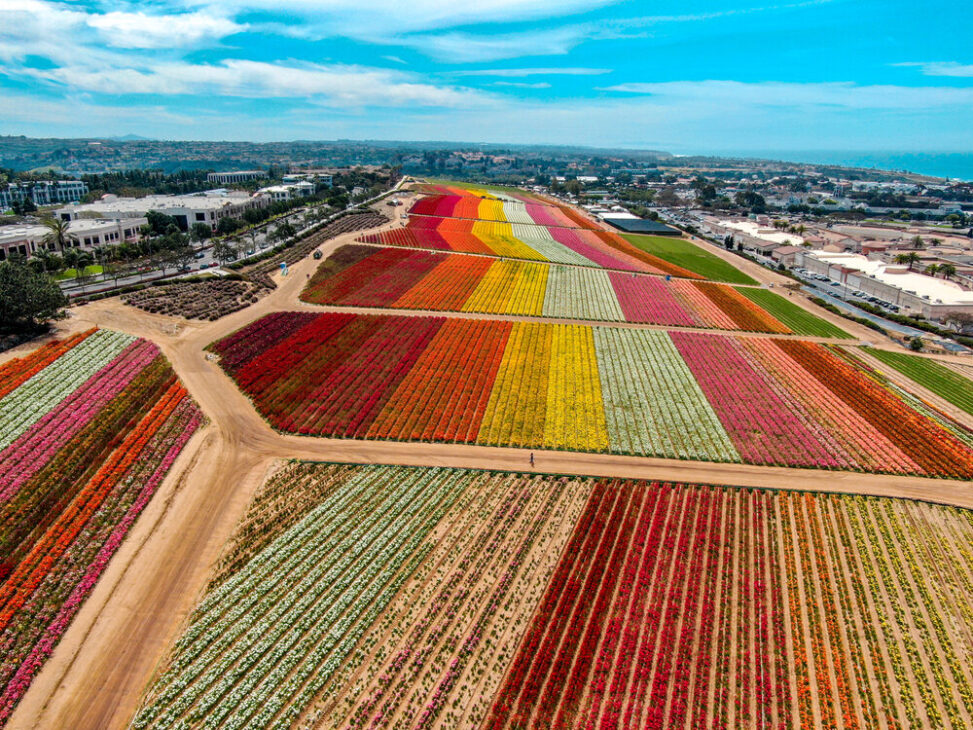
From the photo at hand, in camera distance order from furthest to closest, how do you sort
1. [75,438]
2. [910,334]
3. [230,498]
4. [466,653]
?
[910,334] < [75,438] < [230,498] < [466,653]

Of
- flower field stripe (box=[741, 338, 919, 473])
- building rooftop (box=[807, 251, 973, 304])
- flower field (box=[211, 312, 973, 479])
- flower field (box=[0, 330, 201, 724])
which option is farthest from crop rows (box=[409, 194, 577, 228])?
flower field (box=[0, 330, 201, 724])

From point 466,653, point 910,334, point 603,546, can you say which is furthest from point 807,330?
point 466,653

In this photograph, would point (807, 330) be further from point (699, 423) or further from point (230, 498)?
point (230, 498)

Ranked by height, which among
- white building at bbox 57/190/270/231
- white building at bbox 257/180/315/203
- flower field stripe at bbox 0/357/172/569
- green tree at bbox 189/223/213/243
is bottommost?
flower field stripe at bbox 0/357/172/569

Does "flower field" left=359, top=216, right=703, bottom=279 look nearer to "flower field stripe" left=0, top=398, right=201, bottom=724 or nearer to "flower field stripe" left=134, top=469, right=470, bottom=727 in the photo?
"flower field stripe" left=0, top=398, right=201, bottom=724

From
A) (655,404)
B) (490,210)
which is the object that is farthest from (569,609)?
(490,210)

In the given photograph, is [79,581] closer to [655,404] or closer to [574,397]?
[574,397]

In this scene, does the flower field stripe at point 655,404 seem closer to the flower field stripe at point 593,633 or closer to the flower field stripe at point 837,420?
the flower field stripe at point 593,633
